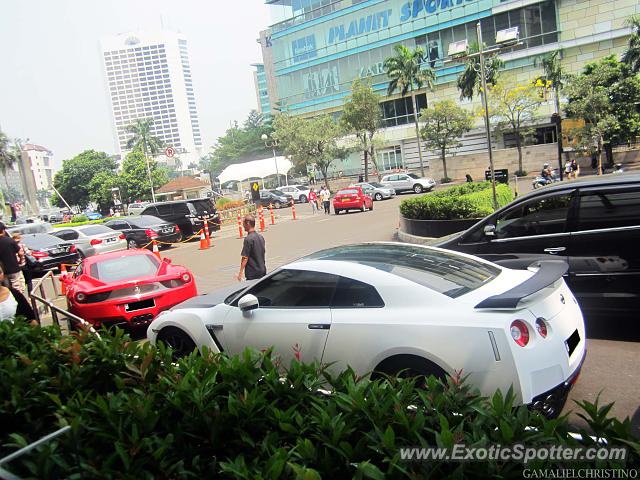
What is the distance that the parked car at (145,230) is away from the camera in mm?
22734

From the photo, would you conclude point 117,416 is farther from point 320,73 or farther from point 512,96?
point 320,73

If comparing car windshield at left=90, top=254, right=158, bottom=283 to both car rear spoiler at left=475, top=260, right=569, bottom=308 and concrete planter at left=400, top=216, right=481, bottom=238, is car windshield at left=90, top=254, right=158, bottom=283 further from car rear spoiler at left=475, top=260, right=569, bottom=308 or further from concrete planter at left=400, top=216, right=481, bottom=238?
concrete planter at left=400, top=216, right=481, bottom=238

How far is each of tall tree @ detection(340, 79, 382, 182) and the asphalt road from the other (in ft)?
72.9

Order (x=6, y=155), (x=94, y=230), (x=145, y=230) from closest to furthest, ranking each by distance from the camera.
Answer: (x=94, y=230)
(x=145, y=230)
(x=6, y=155)

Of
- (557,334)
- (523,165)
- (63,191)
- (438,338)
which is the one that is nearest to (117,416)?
(438,338)

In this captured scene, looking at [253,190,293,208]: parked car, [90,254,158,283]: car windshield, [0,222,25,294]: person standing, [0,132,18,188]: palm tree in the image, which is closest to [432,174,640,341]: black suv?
[90,254,158,283]: car windshield

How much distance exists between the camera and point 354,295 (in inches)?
184

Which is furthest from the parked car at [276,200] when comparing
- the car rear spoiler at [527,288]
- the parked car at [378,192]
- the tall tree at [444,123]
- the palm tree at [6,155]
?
the palm tree at [6,155]

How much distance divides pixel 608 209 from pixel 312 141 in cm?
4546

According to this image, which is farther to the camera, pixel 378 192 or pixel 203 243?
pixel 378 192

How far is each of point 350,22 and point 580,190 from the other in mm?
56571

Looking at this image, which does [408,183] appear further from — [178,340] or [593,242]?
[178,340]

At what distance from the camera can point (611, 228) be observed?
6203 millimetres

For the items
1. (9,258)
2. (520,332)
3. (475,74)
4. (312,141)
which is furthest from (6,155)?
(520,332)
